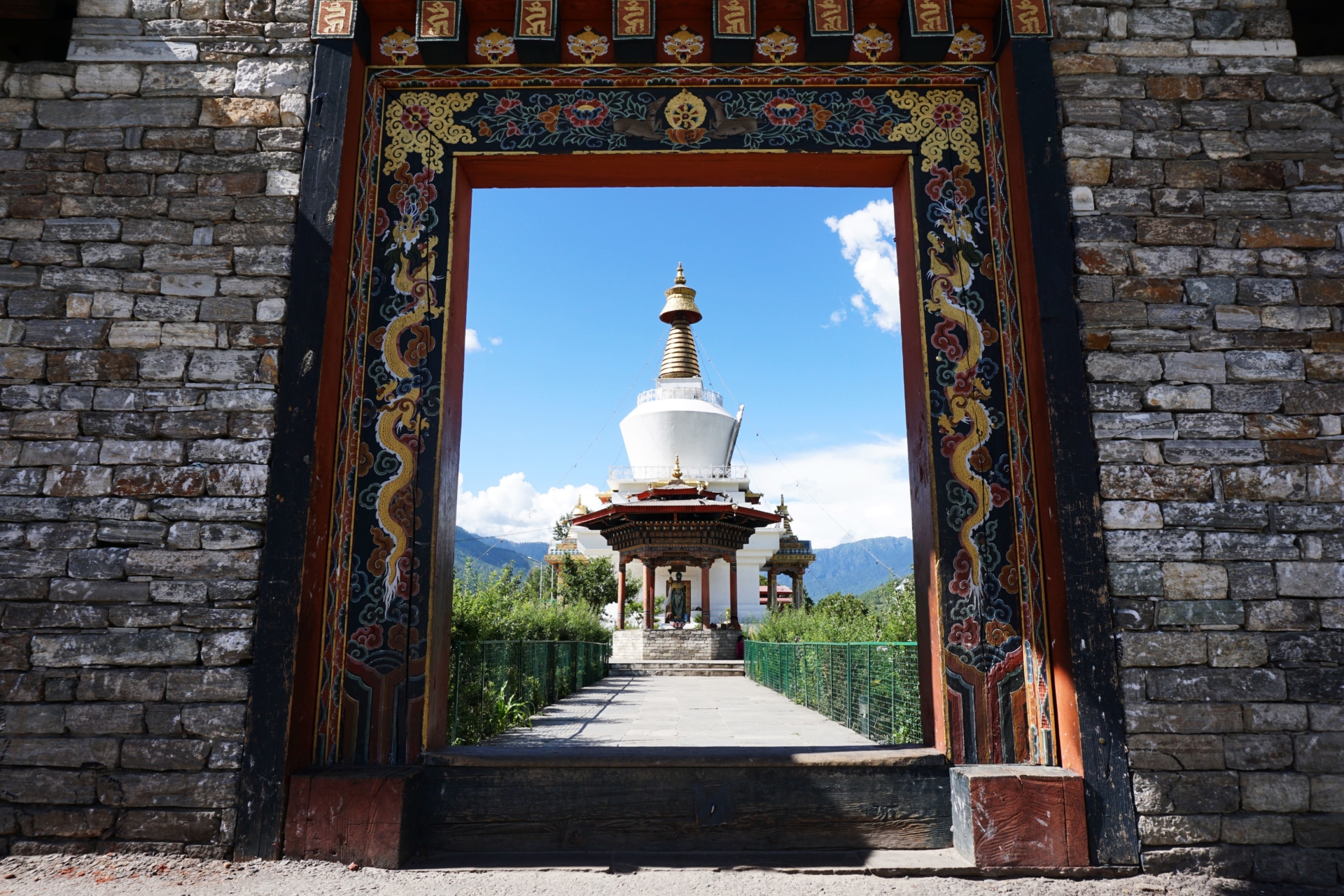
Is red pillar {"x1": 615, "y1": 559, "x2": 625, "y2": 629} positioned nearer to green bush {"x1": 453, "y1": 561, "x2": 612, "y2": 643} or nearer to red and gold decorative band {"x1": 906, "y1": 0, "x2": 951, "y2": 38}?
green bush {"x1": 453, "y1": 561, "x2": 612, "y2": 643}

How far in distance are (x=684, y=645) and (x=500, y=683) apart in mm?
17233

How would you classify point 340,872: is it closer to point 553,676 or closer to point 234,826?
point 234,826

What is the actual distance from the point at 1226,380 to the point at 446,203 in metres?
4.64

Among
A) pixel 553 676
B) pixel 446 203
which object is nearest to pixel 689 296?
pixel 553 676

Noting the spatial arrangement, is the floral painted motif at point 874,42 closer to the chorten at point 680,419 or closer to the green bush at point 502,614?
the green bush at point 502,614

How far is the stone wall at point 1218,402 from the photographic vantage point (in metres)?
4.12

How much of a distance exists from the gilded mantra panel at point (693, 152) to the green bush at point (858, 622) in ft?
7.38

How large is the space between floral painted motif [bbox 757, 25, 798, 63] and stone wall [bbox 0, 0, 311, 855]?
2.79 meters

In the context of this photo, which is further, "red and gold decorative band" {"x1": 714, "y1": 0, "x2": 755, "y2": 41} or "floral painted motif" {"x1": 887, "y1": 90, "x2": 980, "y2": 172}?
"floral painted motif" {"x1": 887, "y1": 90, "x2": 980, "y2": 172}

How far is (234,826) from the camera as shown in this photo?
13.6 ft

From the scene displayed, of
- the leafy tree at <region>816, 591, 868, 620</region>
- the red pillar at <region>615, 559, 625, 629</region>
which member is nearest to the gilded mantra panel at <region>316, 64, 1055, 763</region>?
the leafy tree at <region>816, 591, 868, 620</region>

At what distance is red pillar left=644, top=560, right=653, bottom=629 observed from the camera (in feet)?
87.9

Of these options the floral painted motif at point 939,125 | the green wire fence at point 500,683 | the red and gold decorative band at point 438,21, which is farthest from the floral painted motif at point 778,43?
the green wire fence at point 500,683

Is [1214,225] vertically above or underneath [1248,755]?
above
